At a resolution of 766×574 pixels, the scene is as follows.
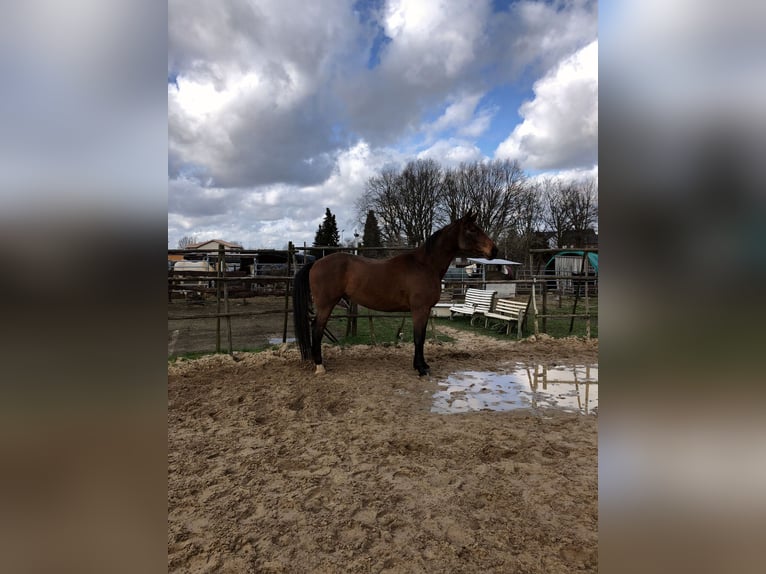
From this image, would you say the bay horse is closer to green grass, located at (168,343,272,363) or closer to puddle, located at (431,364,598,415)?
puddle, located at (431,364,598,415)

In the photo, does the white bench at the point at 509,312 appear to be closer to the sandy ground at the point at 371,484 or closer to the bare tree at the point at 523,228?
the sandy ground at the point at 371,484

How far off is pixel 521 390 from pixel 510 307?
4.07 m

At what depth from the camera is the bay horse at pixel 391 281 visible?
4469 mm

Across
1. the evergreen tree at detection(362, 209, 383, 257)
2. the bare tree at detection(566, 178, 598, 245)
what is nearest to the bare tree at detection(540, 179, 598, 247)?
the bare tree at detection(566, 178, 598, 245)

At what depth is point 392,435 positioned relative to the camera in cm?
272

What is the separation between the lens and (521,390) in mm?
3846

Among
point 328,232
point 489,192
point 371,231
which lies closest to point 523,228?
point 489,192

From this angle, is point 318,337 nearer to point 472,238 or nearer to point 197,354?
→ point 197,354
